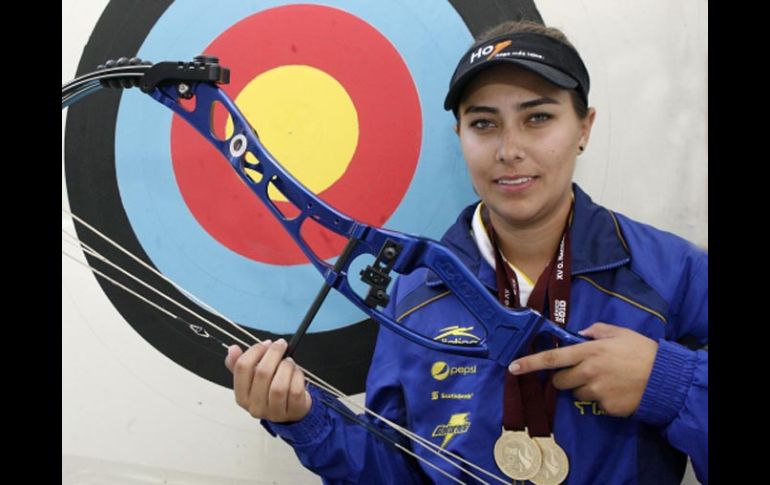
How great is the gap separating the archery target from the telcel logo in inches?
9.6

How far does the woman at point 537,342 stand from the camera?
0.99 metres

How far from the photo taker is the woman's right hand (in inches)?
39.0

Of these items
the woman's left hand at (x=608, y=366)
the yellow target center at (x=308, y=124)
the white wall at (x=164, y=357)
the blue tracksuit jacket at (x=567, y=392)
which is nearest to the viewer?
the woman's left hand at (x=608, y=366)

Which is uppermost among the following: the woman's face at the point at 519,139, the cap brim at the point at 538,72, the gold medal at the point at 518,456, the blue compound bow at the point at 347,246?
the cap brim at the point at 538,72

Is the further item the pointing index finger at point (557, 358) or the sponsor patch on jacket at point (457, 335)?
the sponsor patch on jacket at point (457, 335)

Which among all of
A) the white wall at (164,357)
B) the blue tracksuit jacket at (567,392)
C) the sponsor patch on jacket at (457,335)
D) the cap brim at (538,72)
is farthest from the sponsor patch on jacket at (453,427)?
the cap brim at (538,72)

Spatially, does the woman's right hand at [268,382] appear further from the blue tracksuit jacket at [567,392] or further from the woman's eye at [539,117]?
the woman's eye at [539,117]

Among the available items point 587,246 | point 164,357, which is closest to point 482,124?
point 587,246

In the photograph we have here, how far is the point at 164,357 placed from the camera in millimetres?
1446

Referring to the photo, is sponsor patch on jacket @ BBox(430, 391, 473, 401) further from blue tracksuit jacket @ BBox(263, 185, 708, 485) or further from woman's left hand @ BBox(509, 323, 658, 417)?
woman's left hand @ BBox(509, 323, 658, 417)

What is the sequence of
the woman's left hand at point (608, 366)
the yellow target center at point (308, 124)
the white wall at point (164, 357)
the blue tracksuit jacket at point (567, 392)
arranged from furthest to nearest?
the yellow target center at point (308, 124)
the white wall at point (164, 357)
the blue tracksuit jacket at point (567, 392)
the woman's left hand at point (608, 366)

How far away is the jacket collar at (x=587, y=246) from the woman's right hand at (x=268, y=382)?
277 mm

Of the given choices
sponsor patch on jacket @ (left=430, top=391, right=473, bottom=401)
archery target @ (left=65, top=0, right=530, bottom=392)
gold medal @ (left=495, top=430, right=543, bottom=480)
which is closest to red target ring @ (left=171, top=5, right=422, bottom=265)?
archery target @ (left=65, top=0, right=530, bottom=392)
